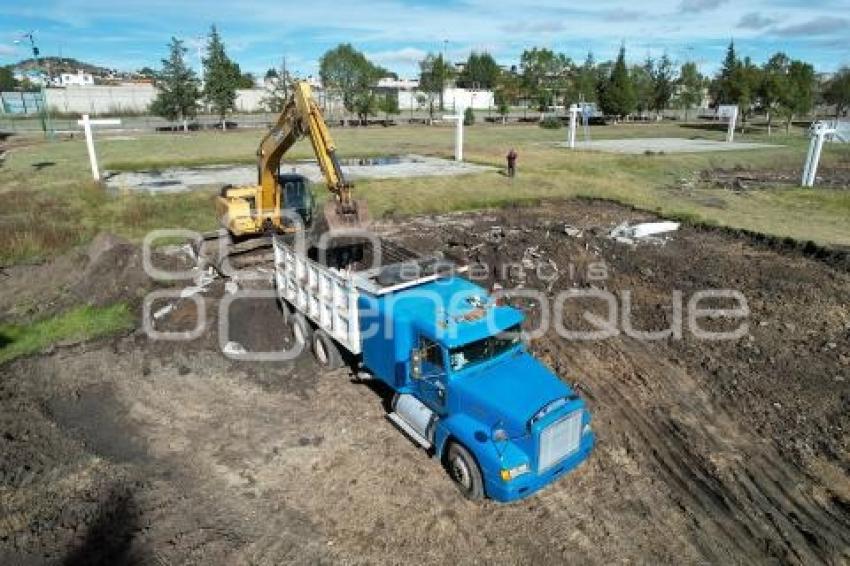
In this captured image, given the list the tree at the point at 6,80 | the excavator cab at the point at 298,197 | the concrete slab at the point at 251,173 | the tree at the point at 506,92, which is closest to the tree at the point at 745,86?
the tree at the point at 506,92

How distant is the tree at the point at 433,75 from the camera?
72562 millimetres

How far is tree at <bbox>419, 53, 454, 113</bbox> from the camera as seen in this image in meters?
72.6

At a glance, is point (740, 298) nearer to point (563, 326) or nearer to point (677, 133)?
point (563, 326)

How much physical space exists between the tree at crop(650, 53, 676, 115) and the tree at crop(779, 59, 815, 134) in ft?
50.6

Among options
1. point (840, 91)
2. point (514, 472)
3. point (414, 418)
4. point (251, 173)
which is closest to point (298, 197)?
point (414, 418)

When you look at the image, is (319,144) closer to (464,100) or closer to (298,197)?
(298,197)

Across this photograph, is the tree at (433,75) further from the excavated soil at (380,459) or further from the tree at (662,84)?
the excavated soil at (380,459)

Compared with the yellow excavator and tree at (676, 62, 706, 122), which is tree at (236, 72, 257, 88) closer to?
the yellow excavator

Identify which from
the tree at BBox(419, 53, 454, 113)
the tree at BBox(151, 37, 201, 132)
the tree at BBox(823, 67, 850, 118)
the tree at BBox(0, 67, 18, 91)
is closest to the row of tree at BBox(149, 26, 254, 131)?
the tree at BBox(151, 37, 201, 132)

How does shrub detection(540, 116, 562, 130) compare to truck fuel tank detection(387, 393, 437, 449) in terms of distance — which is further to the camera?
shrub detection(540, 116, 562, 130)

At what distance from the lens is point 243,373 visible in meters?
11.2

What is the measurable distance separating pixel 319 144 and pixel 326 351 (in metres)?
4.42

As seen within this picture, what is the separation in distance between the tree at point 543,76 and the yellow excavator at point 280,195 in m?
68.3

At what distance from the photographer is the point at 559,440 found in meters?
7.44
